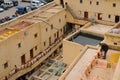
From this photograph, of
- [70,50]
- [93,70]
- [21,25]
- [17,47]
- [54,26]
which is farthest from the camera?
[54,26]

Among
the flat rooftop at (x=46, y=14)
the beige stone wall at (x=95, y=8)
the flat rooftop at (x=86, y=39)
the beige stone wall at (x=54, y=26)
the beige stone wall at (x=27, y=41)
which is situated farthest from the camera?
the beige stone wall at (x=95, y=8)

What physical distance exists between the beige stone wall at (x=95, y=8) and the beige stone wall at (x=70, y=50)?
11.7m

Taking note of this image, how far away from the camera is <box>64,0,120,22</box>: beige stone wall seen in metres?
42.0

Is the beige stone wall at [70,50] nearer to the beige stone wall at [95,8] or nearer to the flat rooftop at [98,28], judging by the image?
the flat rooftop at [98,28]

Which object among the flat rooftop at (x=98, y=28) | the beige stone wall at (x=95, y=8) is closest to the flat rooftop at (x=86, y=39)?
the flat rooftop at (x=98, y=28)

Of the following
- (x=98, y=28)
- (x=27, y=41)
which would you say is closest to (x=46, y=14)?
(x=98, y=28)

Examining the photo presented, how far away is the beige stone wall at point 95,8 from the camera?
42.0m

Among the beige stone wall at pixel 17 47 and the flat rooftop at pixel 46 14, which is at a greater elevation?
the flat rooftop at pixel 46 14

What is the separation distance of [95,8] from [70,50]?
40.1 feet

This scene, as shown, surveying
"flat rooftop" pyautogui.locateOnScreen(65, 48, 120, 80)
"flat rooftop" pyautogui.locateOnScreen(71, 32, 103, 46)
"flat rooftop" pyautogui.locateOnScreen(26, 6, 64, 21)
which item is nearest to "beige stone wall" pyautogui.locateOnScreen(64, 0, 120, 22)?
"flat rooftop" pyautogui.locateOnScreen(26, 6, 64, 21)

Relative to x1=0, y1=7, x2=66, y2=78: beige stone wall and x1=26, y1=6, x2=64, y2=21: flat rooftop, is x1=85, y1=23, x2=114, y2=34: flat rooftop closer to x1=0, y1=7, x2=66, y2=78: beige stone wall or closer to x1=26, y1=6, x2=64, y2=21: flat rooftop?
x1=0, y1=7, x2=66, y2=78: beige stone wall

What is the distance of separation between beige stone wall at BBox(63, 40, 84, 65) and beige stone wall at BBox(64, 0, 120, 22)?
38.4 ft

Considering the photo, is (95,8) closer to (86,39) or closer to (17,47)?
(86,39)

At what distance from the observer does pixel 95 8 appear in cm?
4359
